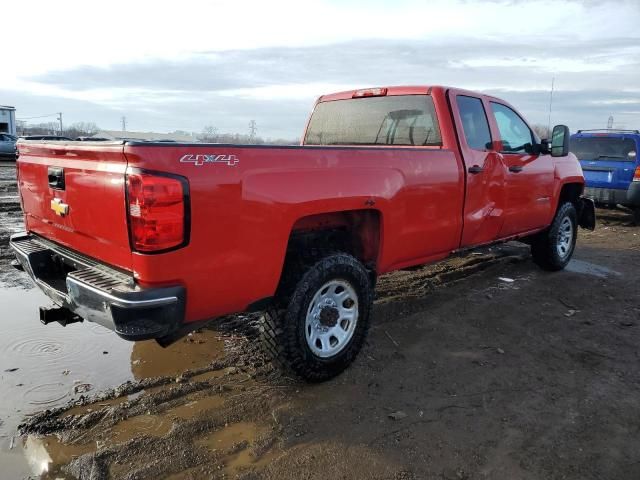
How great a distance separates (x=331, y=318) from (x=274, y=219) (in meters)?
0.95

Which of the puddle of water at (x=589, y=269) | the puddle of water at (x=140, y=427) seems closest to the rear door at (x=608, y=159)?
the puddle of water at (x=589, y=269)

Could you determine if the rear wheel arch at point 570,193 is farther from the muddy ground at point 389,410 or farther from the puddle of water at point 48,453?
the puddle of water at point 48,453

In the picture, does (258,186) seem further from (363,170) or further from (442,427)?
(442,427)

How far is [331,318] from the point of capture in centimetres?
354

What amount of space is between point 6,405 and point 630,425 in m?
3.84

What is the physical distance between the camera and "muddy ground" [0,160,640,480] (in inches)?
106

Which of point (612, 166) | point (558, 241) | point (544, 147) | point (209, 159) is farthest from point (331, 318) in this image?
point (612, 166)

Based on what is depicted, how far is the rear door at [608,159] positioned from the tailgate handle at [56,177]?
10268 millimetres

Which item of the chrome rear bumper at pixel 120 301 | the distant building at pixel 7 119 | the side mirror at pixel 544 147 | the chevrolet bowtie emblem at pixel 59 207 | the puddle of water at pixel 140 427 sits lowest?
the puddle of water at pixel 140 427

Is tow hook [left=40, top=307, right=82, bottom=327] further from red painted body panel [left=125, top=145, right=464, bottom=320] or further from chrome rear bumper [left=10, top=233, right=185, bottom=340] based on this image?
red painted body panel [left=125, top=145, right=464, bottom=320]

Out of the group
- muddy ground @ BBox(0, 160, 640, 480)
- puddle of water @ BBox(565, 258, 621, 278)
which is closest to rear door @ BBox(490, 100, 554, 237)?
muddy ground @ BBox(0, 160, 640, 480)

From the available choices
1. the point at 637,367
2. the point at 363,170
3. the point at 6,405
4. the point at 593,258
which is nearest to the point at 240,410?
the point at 6,405

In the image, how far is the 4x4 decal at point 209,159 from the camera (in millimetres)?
2533

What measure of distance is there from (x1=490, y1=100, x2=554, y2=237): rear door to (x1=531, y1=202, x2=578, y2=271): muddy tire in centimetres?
47
